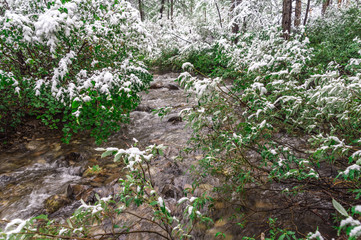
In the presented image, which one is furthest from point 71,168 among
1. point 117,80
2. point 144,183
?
point 144,183

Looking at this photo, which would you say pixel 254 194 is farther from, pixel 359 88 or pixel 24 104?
pixel 24 104

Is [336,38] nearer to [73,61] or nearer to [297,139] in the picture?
[297,139]

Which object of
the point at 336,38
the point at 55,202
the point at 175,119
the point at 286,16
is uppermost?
the point at 286,16

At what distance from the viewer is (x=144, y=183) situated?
82.8 inches

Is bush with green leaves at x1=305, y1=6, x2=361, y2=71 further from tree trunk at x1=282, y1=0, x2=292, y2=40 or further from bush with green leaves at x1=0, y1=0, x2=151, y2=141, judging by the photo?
bush with green leaves at x1=0, y1=0, x2=151, y2=141

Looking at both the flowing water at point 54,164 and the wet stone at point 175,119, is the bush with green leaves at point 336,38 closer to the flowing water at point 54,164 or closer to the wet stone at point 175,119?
the wet stone at point 175,119

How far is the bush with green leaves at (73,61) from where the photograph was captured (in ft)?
11.9

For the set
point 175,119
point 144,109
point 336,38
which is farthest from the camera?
point 336,38

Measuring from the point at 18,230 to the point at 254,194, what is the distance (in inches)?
110

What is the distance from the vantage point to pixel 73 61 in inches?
180

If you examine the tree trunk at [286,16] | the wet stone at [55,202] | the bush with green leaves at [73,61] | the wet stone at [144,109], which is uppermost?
the tree trunk at [286,16]

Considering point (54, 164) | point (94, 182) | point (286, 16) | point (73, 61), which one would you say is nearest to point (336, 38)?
point (286, 16)

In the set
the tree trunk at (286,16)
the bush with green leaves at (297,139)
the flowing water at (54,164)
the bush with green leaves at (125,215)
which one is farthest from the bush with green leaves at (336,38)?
the flowing water at (54,164)

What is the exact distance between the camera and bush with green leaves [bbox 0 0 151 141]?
364cm
